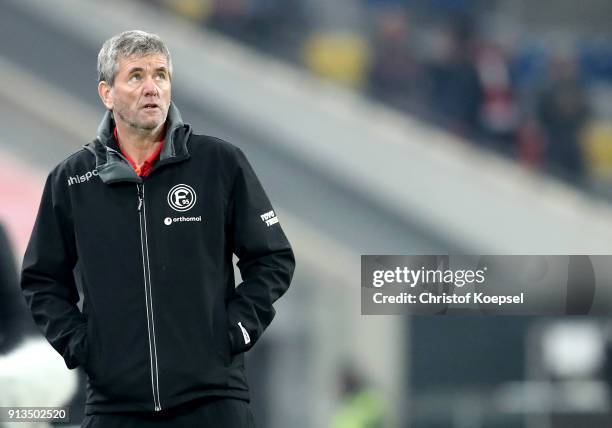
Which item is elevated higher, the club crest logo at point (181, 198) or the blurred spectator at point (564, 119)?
the blurred spectator at point (564, 119)

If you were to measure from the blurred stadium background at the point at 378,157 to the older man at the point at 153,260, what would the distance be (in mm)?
1372

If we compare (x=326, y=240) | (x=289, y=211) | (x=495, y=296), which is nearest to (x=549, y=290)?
(x=495, y=296)

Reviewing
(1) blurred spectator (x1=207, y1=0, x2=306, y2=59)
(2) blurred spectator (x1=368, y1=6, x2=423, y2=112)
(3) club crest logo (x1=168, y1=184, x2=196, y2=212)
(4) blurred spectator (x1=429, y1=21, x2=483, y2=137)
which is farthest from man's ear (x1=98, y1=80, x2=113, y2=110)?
(1) blurred spectator (x1=207, y1=0, x2=306, y2=59)

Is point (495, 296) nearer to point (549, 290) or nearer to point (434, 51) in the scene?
point (549, 290)

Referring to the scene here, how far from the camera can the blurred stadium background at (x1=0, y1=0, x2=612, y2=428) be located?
15.1ft

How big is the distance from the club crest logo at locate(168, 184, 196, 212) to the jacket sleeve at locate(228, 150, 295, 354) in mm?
101

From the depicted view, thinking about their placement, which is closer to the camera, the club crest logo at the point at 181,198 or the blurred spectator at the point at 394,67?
the club crest logo at the point at 181,198

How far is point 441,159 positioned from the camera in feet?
30.8

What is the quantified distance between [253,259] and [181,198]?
21 centimetres

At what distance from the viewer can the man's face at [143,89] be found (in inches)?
114

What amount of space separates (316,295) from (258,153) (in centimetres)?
145

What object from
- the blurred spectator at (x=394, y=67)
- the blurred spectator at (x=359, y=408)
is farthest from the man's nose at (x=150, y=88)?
the blurred spectator at (x=394, y=67)

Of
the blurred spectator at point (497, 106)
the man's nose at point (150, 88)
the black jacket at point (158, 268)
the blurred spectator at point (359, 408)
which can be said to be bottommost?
the blurred spectator at point (359, 408)

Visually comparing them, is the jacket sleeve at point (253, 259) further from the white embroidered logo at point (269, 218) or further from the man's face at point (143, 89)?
the man's face at point (143, 89)
